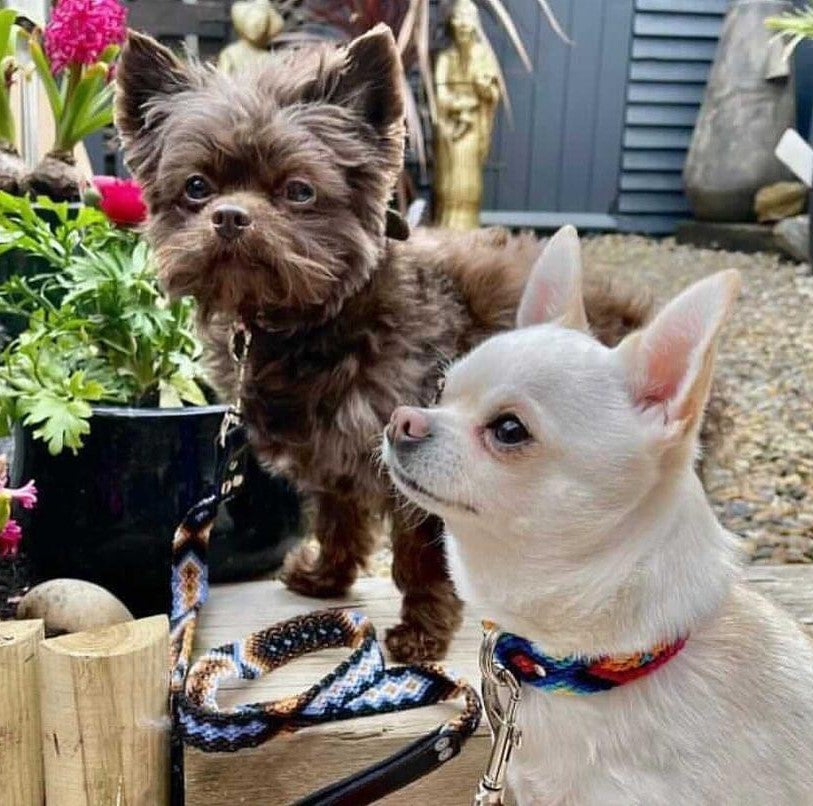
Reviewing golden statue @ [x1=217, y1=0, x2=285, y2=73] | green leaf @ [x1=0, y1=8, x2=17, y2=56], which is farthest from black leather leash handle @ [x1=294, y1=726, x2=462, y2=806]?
golden statue @ [x1=217, y1=0, x2=285, y2=73]

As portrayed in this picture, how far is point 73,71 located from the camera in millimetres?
2043

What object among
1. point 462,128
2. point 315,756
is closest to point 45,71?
point 315,756

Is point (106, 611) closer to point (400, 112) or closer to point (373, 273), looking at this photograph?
point (373, 273)

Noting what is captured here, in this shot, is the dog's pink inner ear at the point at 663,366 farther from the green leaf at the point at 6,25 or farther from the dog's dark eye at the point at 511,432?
the green leaf at the point at 6,25

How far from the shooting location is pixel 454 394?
0.94 m

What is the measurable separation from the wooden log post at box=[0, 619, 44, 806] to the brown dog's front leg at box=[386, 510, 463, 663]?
0.50 metres

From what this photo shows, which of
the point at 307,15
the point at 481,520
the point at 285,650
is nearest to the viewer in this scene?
the point at 481,520

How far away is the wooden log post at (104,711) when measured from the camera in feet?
3.92

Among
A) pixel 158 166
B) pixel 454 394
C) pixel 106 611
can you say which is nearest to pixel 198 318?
pixel 158 166

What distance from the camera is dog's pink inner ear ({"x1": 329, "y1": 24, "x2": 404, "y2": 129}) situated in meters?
1.35

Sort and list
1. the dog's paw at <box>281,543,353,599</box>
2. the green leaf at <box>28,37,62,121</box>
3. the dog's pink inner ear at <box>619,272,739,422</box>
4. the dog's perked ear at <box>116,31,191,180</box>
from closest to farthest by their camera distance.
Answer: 1. the dog's pink inner ear at <box>619,272,739,422</box>
2. the dog's perked ear at <box>116,31,191,180</box>
3. the dog's paw at <box>281,543,353,599</box>
4. the green leaf at <box>28,37,62,121</box>

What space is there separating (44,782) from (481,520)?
27.9 inches

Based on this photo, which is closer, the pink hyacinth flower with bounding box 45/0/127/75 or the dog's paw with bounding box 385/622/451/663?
the dog's paw with bounding box 385/622/451/663

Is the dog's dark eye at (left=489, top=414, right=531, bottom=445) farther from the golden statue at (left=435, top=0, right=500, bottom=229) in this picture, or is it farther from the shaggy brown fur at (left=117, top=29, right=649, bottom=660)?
the golden statue at (left=435, top=0, right=500, bottom=229)
